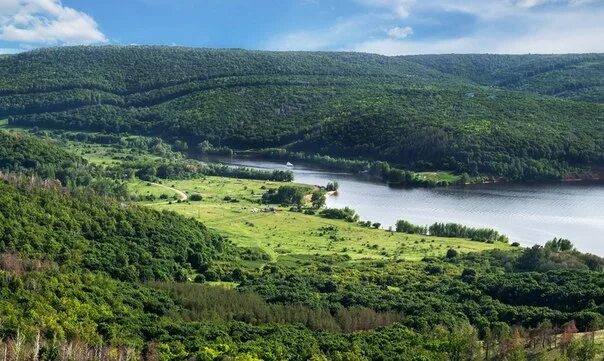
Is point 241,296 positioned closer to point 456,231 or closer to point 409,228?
point 409,228

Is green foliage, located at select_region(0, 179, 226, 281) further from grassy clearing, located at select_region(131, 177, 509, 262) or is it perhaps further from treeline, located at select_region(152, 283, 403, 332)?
treeline, located at select_region(152, 283, 403, 332)

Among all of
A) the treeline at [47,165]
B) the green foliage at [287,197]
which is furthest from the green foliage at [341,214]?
the treeline at [47,165]

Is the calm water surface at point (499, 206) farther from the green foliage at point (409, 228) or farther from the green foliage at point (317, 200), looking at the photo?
the green foliage at point (409, 228)

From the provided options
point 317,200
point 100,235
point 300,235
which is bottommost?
point 300,235

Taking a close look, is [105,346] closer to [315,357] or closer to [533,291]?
[315,357]

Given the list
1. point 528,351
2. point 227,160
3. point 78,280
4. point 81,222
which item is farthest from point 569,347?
point 227,160

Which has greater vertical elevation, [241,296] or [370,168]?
[370,168]

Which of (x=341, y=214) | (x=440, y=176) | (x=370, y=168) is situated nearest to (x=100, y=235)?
(x=341, y=214)

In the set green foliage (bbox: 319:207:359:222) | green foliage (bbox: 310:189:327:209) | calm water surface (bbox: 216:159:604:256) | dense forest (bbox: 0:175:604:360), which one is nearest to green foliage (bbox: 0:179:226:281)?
dense forest (bbox: 0:175:604:360)
